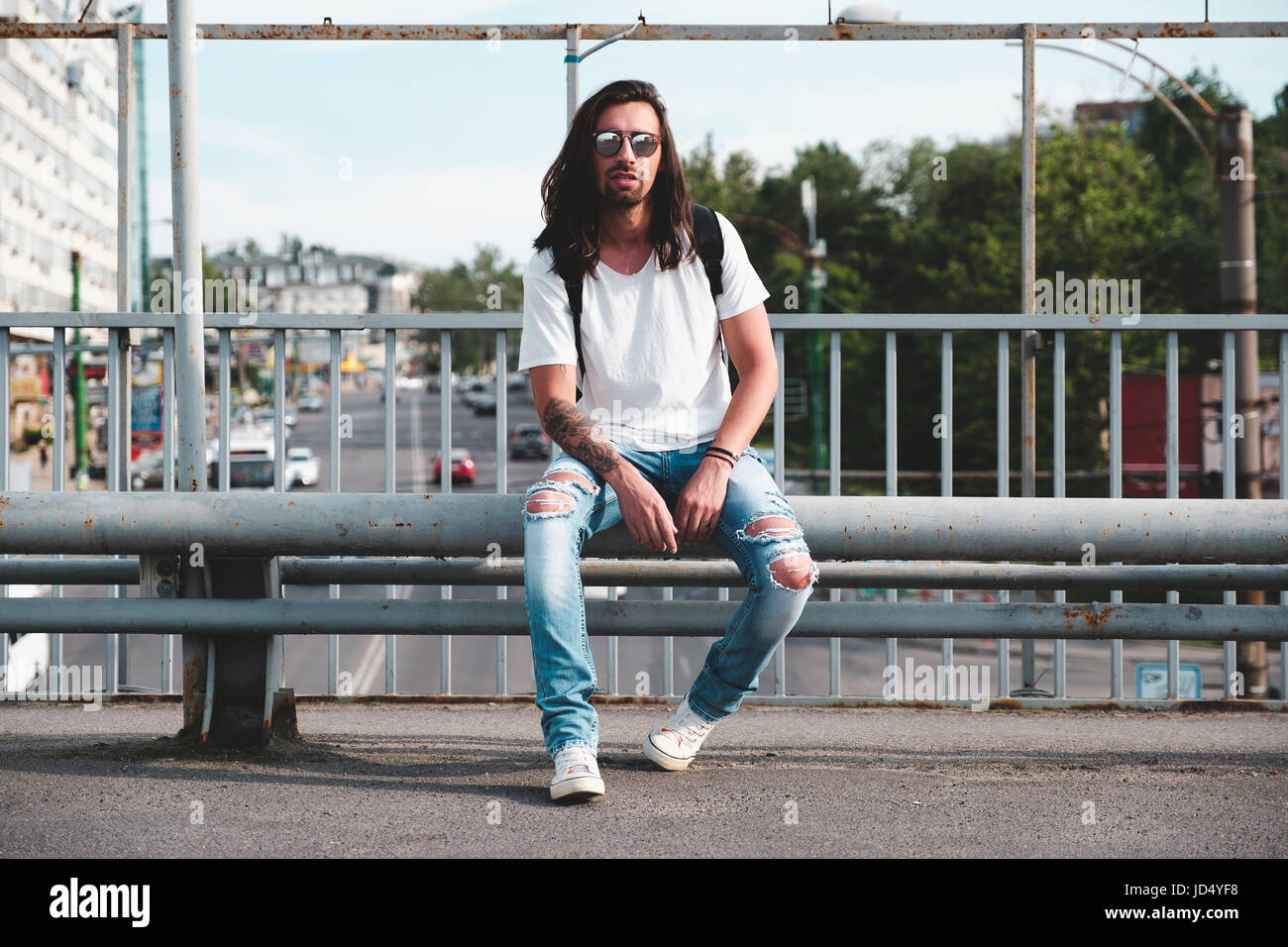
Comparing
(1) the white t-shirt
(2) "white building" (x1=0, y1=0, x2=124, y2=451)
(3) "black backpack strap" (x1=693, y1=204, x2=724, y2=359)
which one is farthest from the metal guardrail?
(2) "white building" (x1=0, y1=0, x2=124, y2=451)

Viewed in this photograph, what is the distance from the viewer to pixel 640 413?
3.43m

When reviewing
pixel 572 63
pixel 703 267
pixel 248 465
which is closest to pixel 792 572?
pixel 703 267

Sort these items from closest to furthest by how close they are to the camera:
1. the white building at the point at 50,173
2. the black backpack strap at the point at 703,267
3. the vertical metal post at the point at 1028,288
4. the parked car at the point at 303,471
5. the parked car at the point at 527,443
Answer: the black backpack strap at the point at 703,267 → the vertical metal post at the point at 1028,288 → the parked car at the point at 303,471 → the parked car at the point at 527,443 → the white building at the point at 50,173

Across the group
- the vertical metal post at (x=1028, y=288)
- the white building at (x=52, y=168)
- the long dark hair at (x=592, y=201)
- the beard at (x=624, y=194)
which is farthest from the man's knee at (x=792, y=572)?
the white building at (x=52, y=168)

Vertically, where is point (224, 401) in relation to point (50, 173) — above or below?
below

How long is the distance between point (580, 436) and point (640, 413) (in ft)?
0.62

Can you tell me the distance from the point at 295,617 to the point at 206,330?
1532 millimetres

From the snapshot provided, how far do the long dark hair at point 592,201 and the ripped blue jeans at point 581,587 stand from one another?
0.56 m

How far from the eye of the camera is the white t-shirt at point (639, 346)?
11.2ft

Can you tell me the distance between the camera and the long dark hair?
3.49 meters

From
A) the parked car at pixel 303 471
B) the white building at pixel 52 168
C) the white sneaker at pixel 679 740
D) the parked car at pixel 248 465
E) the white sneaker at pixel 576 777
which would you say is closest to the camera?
the white sneaker at pixel 576 777

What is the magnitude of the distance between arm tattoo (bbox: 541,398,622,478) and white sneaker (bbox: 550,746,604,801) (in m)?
0.67

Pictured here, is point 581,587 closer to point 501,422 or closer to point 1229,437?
point 501,422

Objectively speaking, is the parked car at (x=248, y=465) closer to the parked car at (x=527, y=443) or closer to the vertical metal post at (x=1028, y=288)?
the vertical metal post at (x=1028, y=288)
